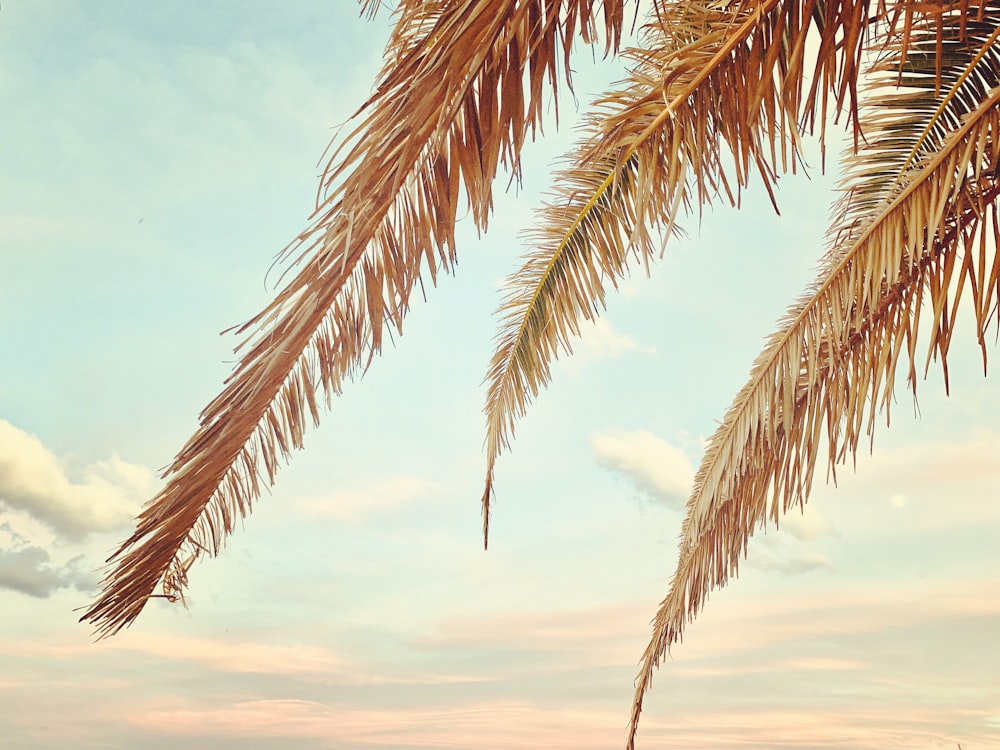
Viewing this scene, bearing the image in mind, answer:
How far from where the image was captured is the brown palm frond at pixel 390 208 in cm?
127

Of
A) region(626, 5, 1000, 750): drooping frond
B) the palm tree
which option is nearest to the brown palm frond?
the palm tree

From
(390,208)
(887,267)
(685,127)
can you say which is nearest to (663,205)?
(685,127)

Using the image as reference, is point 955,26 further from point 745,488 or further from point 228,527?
point 228,527

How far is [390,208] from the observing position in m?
1.43

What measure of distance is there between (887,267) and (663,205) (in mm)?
1052

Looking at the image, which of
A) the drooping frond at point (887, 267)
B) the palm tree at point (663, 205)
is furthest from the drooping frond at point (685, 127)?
the drooping frond at point (887, 267)

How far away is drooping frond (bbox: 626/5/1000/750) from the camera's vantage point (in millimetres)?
3010

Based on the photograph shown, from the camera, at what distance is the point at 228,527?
1956 millimetres

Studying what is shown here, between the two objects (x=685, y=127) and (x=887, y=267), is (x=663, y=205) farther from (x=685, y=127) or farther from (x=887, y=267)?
(x=887, y=267)

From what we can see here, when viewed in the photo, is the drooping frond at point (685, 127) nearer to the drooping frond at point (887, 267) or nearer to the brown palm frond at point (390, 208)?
the brown palm frond at point (390, 208)

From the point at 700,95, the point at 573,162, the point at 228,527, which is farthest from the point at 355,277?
the point at 573,162

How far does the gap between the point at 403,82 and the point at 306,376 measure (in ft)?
1.97

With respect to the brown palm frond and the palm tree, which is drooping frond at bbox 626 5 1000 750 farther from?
the brown palm frond

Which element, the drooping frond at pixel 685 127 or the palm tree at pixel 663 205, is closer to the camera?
the palm tree at pixel 663 205
